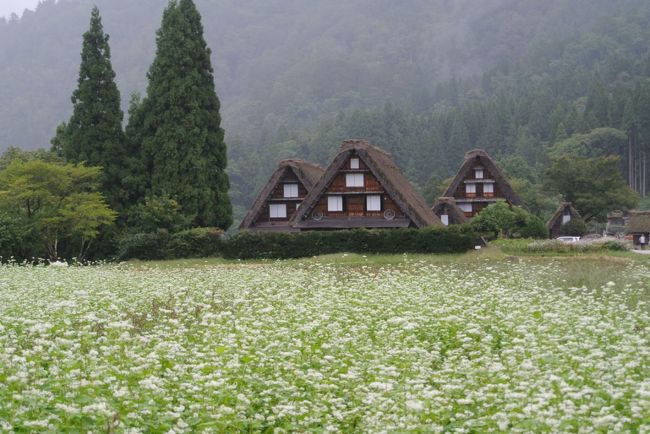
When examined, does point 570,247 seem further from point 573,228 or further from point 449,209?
point 573,228

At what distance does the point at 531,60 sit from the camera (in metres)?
174

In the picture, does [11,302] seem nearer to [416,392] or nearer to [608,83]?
[416,392]

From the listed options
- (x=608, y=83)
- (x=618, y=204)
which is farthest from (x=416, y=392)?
(x=608, y=83)

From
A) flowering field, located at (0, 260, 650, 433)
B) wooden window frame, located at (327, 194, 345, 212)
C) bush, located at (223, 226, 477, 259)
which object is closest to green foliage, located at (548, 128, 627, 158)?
wooden window frame, located at (327, 194, 345, 212)

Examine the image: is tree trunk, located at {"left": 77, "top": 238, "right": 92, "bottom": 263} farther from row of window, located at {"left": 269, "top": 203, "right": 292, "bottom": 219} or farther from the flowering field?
the flowering field

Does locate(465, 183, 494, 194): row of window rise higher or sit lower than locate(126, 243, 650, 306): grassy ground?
higher

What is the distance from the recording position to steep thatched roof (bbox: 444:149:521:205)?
5869 centimetres

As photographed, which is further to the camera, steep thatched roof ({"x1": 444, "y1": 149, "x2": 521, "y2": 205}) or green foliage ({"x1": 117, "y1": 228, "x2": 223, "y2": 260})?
steep thatched roof ({"x1": 444, "y1": 149, "x2": 521, "y2": 205})

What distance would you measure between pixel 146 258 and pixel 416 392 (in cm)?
3081

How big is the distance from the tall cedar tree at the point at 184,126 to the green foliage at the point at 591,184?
34159 millimetres

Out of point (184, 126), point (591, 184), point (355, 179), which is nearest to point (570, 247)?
point (355, 179)

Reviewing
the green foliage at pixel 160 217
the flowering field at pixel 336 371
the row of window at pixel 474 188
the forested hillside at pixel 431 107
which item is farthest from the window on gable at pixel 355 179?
the forested hillside at pixel 431 107

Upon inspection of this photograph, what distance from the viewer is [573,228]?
61844mm

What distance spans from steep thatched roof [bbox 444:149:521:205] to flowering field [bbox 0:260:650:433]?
152ft
